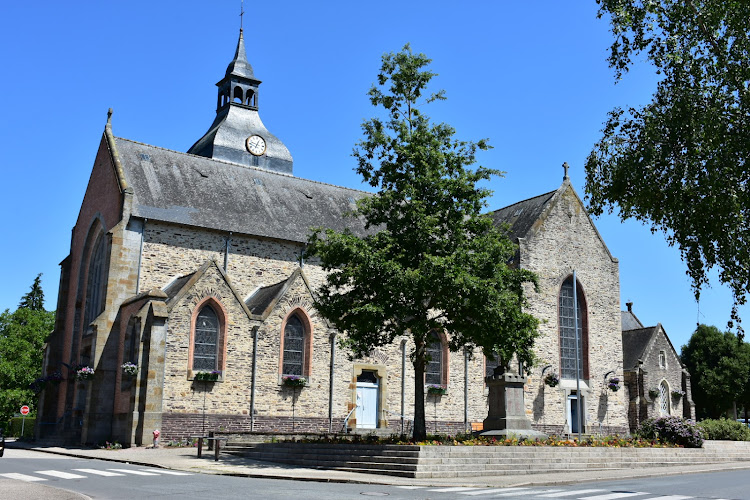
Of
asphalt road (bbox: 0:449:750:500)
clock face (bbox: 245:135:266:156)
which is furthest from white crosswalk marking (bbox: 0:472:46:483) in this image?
clock face (bbox: 245:135:266:156)

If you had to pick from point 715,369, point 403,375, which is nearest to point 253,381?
point 403,375

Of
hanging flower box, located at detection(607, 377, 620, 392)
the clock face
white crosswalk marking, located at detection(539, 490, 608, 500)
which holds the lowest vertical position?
white crosswalk marking, located at detection(539, 490, 608, 500)

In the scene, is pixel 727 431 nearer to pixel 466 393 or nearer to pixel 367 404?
pixel 466 393

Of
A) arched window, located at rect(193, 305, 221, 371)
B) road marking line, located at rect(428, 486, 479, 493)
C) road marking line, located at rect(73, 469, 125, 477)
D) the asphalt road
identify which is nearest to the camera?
the asphalt road

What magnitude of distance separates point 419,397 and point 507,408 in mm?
3705

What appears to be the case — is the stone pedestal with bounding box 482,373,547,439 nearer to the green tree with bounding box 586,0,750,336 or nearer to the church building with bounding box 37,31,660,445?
the church building with bounding box 37,31,660,445

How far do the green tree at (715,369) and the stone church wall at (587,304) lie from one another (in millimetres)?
24890

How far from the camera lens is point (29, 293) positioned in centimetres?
6738

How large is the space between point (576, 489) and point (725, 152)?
6.87m

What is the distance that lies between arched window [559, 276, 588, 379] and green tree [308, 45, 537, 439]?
47.6 feet

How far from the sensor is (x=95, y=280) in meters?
30.8

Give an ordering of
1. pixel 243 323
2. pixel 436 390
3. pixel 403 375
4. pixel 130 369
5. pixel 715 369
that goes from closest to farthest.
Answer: pixel 130 369, pixel 243 323, pixel 403 375, pixel 436 390, pixel 715 369

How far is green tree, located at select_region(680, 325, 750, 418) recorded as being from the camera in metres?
55.1

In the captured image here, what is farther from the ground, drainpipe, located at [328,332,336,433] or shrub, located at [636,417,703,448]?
drainpipe, located at [328,332,336,433]
